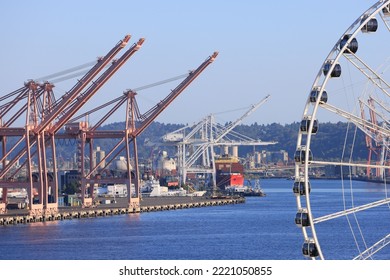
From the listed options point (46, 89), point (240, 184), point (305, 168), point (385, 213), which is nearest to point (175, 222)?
point (46, 89)

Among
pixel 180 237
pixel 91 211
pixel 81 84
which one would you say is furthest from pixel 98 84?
pixel 180 237

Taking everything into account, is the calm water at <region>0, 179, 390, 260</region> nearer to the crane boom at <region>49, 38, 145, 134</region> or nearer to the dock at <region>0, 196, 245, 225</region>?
the dock at <region>0, 196, 245, 225</region>

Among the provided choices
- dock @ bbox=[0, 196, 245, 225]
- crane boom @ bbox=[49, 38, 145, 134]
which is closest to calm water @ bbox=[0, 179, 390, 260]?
dock @ bbox=[0, 196, 245, 225]

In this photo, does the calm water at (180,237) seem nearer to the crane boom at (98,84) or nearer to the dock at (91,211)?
the dock at (91,211)

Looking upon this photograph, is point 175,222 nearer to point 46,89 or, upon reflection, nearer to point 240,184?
point 46,89

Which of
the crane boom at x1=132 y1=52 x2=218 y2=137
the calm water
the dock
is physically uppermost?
the crane boom at x1=132 y1=52 x2=218 y2=137

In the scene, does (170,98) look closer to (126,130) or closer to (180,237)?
(126,130)

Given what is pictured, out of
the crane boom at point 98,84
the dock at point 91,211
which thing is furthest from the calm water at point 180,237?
the crane boom at point 98,84

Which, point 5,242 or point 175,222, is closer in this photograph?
point 5,242
